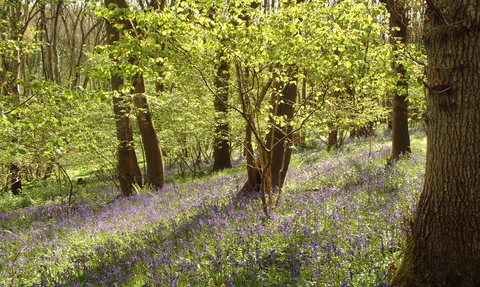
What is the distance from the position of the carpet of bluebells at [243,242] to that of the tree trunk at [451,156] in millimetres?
481

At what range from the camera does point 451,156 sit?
10.7ft

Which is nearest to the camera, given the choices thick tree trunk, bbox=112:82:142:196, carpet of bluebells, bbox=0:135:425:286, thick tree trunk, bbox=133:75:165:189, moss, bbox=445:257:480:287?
moss, bbox=445:257:480:287

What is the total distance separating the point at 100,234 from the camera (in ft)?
→ 23.3

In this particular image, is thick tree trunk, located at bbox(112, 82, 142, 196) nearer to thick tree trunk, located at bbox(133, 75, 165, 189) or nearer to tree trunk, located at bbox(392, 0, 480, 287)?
thick tree trunk, located at bbox(133, 75, 165, 189)

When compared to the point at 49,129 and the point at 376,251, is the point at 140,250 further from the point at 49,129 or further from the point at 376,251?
the point at 49,129

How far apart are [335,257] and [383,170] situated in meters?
4.79

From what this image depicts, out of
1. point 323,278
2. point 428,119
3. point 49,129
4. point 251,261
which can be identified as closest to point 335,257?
point 323,278

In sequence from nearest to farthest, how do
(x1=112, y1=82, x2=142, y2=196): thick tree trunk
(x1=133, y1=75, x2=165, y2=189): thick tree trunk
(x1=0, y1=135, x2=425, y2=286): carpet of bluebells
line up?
(x1=0, y1=135, x2=425, y2=286): carpet of bluebells → (x1=133, y1=75, x2=165, y2=189): thick tree trunk → (x1=112, y1=82, x2=142, y2=196): thick tree trunk

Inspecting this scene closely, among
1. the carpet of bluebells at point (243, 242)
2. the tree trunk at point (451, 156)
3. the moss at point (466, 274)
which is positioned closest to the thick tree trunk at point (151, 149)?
the carpet of bluebells at point (243, 242)

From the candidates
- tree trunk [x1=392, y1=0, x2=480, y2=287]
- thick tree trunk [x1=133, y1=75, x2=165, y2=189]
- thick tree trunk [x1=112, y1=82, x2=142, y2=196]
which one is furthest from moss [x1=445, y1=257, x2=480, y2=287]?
thick tree trunk [x1=112, y1=82, x2=142, y2=196]

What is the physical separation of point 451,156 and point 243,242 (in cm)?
273

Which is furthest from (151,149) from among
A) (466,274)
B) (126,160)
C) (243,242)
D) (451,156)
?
(466,274)

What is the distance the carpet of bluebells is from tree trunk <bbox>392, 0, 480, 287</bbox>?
0.48m

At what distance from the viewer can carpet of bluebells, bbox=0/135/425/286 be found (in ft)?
13.2
